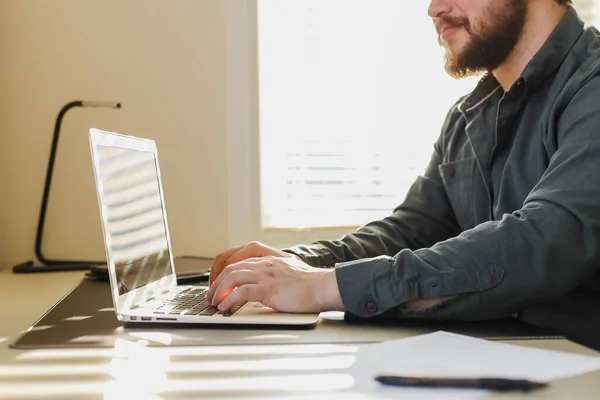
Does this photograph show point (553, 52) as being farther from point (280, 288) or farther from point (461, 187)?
point (280, 288)

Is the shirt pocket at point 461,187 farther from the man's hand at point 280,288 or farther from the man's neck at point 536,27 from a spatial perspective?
the man's hand at point 280,288

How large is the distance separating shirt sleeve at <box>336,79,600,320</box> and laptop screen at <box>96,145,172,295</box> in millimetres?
311

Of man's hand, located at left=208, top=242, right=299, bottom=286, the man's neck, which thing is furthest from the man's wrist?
the man's neck

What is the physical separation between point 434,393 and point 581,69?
80 centimetres

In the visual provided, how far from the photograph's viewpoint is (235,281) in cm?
100

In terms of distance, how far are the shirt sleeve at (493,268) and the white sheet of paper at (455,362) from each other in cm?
13

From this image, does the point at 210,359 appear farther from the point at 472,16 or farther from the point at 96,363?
the point at 472,16

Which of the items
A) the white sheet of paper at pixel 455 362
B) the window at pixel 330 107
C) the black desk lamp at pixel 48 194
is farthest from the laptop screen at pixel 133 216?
the window at pixel 330 107

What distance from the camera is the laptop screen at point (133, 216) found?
3.34ft

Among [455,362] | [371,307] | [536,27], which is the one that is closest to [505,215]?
[371,307]

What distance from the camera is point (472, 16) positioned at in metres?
1.48

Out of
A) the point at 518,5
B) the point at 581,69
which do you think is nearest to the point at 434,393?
the point at 581,69

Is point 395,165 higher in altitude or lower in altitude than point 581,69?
lower

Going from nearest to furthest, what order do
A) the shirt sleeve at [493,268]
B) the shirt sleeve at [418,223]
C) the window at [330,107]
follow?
the shirt sleeve at [493,268]
the shirt sleeve at [418,223]
the window at [330,107]
